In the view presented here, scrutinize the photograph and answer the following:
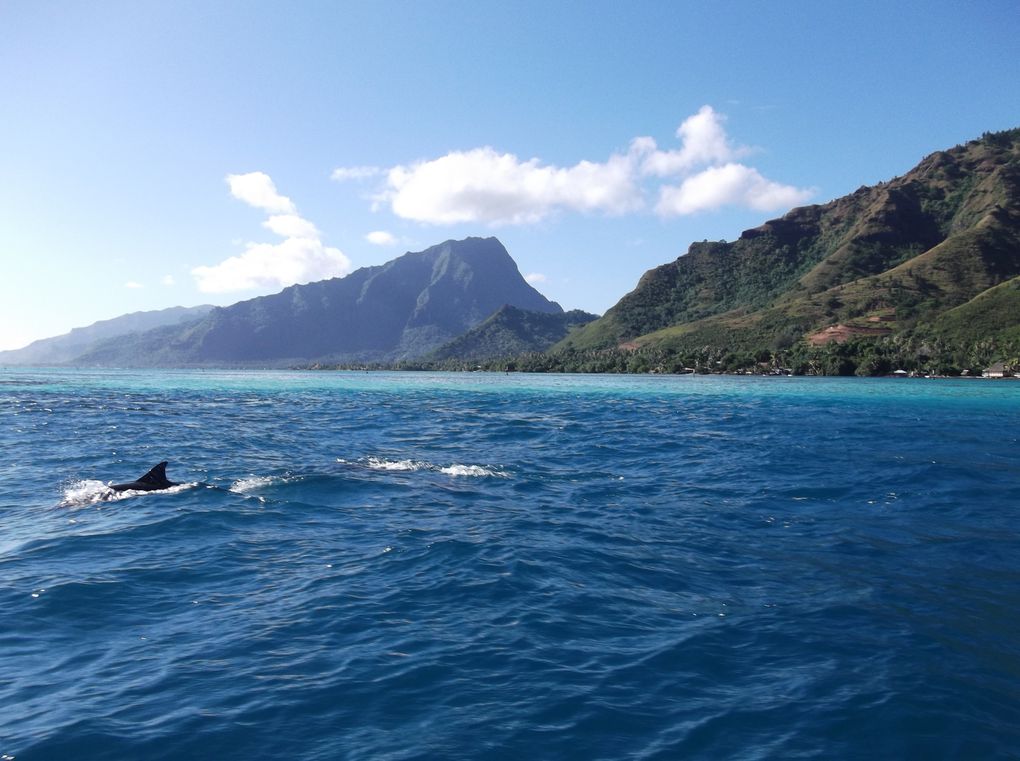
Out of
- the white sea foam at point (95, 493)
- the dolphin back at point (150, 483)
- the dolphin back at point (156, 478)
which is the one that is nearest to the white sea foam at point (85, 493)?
the white sea foam at point (95, 493)

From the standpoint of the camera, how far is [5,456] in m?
33.4

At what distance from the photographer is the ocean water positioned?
874 centimetres

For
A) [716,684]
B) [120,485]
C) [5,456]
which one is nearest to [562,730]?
[716,684]

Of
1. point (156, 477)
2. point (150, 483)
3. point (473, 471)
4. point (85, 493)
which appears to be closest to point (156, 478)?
point (156, 477)

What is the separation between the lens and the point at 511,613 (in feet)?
42.4

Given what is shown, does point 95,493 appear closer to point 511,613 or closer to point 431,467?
point 431,467

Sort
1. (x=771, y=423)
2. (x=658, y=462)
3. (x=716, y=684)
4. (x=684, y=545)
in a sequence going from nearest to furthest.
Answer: (x=716, y=684)
(x=684, y=545)
(x=658, y=462)
(x=771, y=423)

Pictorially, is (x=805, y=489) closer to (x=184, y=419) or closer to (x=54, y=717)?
(x=54, y=717)

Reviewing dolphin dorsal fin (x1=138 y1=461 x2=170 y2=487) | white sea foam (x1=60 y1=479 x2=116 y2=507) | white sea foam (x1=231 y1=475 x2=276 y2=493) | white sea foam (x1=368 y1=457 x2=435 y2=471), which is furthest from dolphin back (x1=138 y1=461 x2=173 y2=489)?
white sea foam (x1=368 y1=457 x2=435 y2=471)

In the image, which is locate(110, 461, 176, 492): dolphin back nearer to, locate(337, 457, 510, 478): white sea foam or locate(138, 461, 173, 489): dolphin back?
locate(138, 461, 173, 489): dolphin back

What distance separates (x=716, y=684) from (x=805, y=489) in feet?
57.3

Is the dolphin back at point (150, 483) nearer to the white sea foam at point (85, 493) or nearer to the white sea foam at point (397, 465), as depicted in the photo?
the white sea foam at point (85, 493)

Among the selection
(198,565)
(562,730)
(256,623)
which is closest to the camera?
(562,730)

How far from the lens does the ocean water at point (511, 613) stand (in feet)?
28.7
